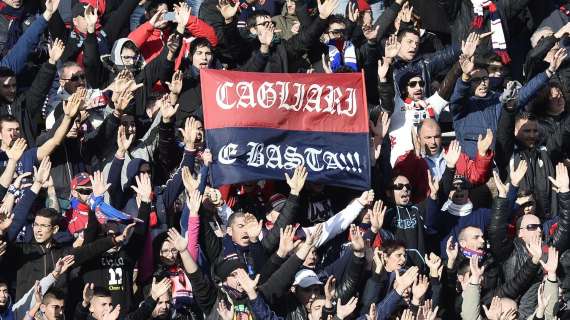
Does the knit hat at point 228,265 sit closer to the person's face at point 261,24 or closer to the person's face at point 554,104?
the person's face at point 261,24

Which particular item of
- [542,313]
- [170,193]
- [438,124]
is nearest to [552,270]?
[542,313]

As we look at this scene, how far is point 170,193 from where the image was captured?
56.5 ft

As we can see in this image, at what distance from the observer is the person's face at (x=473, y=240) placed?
17328mm

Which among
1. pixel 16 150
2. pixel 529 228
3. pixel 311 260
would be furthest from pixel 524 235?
pixel 16 150

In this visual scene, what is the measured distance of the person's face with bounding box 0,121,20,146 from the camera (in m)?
16.8

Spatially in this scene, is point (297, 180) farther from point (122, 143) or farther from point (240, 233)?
point (122, 143)

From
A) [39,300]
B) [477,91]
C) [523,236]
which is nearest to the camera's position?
[39,300]

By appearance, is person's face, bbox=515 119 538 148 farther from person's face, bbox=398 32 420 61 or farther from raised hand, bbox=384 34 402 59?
raised hand, bbox=384 34 402 59

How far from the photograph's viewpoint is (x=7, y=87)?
1764cm

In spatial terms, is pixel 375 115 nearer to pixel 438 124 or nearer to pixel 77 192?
pixel 438 124

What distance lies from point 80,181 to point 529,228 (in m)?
3.99

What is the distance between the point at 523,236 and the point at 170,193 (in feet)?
10.3

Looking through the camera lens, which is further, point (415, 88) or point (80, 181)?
point (415, 88)

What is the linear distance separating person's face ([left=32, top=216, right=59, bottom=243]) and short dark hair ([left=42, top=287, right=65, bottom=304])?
18.5 inches
